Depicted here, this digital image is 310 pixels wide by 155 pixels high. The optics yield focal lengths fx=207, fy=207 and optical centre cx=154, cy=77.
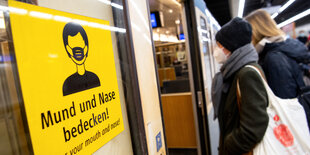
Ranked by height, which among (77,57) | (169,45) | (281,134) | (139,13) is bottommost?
(281,134)

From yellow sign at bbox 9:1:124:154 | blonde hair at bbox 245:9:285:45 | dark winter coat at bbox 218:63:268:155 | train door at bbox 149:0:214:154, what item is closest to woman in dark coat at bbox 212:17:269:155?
dark winter coat at bbox 218:63:268:155

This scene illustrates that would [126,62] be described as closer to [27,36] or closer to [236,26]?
[27,36]

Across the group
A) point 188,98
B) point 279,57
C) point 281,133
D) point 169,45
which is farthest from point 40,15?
point 169,45

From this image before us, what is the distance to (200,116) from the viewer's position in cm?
243

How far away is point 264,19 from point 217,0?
7889mm

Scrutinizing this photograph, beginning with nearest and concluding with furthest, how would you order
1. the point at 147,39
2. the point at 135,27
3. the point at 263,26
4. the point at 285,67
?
1. the point at 135,27
2. the point at 147,39
3. the point at 285,67
4. the point at 263,26

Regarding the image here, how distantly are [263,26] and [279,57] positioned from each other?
33 centimetres

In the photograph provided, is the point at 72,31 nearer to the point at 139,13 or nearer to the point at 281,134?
the point at 139,13

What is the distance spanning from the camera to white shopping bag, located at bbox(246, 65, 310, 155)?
1212 mm

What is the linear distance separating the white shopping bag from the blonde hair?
0.83 meters

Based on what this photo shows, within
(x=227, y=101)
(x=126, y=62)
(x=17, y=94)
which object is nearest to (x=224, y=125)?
(x=227, y=101)

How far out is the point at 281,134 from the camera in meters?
1.23

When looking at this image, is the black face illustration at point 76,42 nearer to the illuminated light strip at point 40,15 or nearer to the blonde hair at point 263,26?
the illuminated light strip at point 40,15

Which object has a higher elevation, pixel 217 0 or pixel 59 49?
pixel 217 0
